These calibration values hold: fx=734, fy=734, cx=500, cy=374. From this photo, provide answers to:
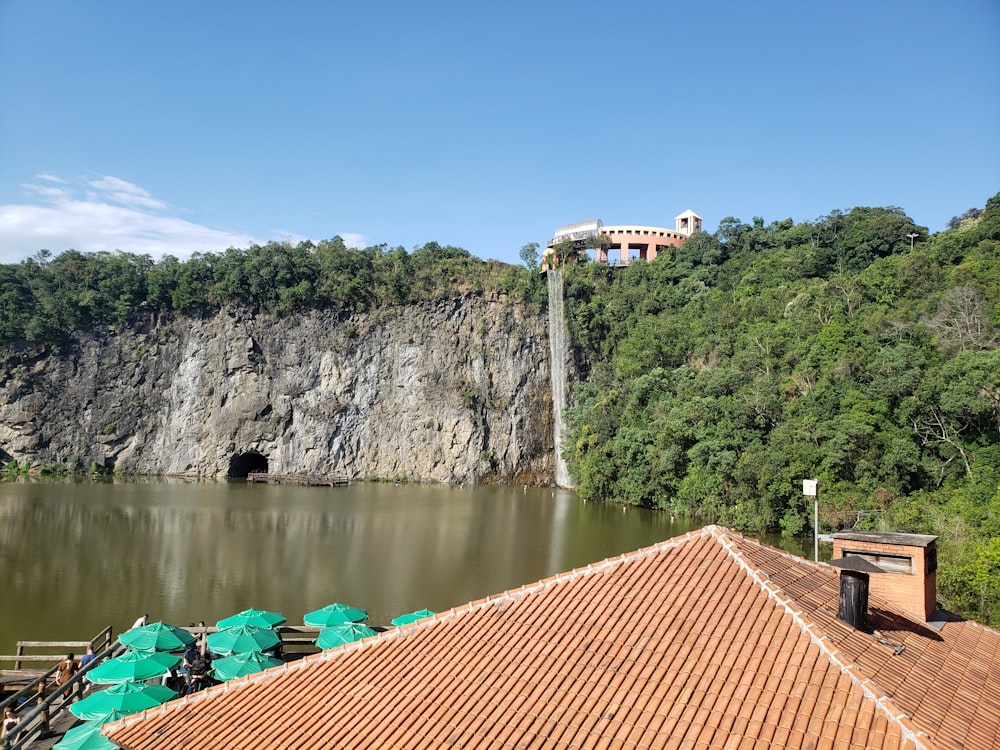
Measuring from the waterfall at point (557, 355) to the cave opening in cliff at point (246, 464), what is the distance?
79.5ft

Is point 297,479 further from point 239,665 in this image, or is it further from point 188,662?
point 239,665

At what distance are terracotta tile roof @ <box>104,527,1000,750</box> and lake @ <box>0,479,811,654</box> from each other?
464 inches

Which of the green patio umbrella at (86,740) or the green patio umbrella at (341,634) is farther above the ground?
the green patio umbrella at (341,634)

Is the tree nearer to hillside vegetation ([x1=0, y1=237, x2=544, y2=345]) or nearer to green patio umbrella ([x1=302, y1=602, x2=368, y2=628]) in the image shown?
hillside vegetation ([x1=0, y1=237, x2=544, y2=345])

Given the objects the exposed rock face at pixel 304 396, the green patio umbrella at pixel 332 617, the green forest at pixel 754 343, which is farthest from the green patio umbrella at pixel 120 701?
the exposed rock face at pixel 304 396

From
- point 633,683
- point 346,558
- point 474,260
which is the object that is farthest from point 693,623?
point 474,260

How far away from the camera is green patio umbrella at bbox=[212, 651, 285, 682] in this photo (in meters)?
12.8

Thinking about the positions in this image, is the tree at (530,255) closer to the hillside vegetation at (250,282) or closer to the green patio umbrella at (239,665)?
the hillside vegetation at (250,282)

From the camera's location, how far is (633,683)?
22.1 ft

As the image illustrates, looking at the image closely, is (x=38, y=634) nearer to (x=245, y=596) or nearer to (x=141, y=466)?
(x=245, y=596)

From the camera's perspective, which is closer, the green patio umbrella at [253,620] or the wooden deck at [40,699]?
the wooden deck at [40,699]

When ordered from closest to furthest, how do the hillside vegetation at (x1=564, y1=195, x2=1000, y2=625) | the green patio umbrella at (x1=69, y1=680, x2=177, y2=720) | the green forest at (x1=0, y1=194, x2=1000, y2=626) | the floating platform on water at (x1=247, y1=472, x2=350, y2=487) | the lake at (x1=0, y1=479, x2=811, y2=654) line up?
the green patio umbrella at (x1=69, y1=680, x2=177, y2=720) < the lake at (x1=0, y1=479, x2=811, y2=654) < the hillside vegetation at (x1=564, y1=195, x2=1000, y2=625) < the green forest at (x1=0, y1=194, x2=1000, y2=626) < the floating platform on water at (x1=247, y1=472, x2=350, y2=487)

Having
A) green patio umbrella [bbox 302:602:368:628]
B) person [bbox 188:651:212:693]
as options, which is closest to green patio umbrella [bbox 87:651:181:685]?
person [bbox 188:651:212:693]

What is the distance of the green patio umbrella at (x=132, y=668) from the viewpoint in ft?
40.4
